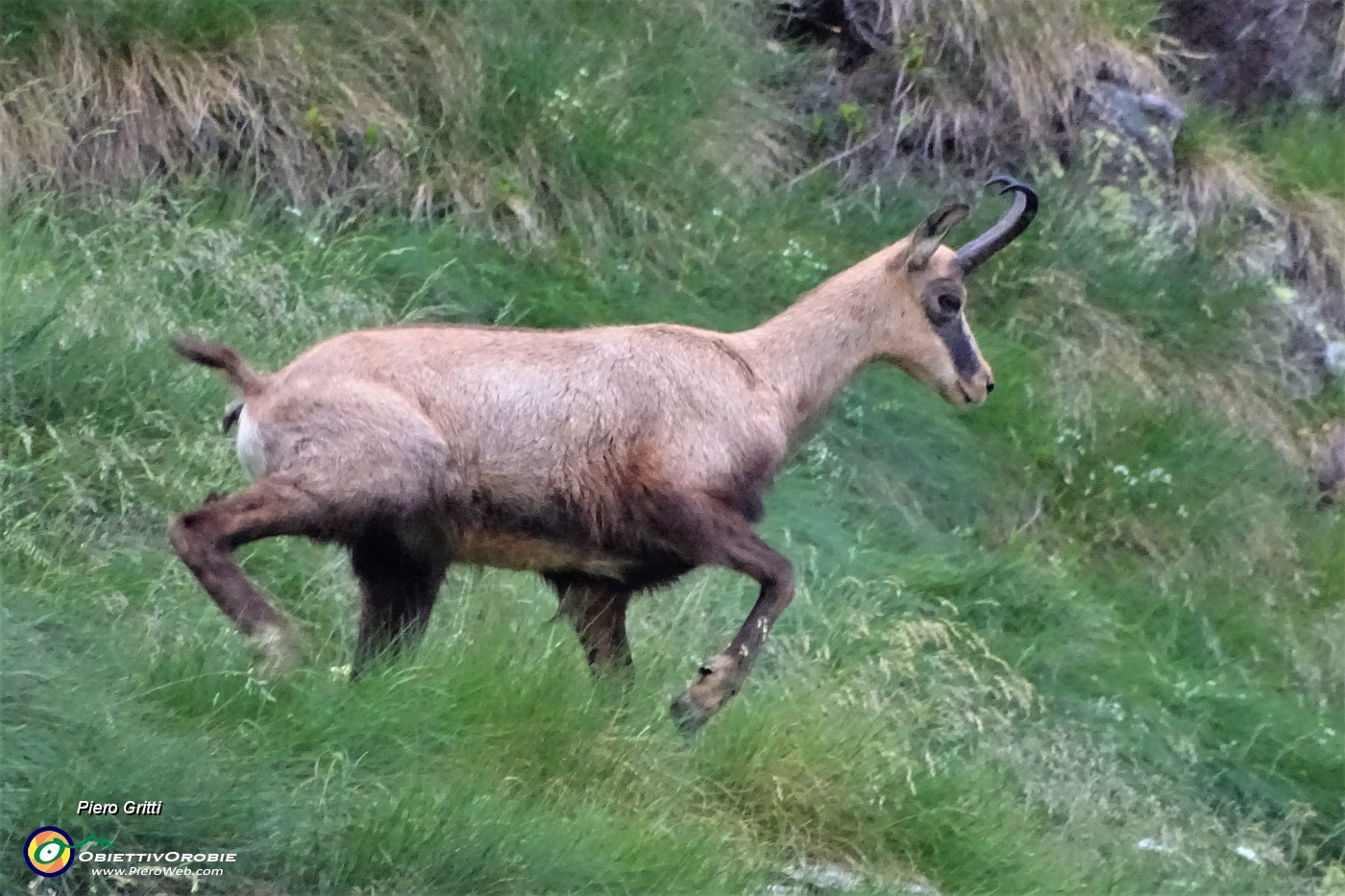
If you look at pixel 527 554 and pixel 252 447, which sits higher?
pixel 252 447

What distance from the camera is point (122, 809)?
3.93m

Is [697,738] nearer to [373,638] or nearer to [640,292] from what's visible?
[373,638]

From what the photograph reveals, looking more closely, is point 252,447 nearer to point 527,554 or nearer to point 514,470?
point 514,470

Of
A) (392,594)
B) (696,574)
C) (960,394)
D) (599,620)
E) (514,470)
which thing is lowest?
(696,574)

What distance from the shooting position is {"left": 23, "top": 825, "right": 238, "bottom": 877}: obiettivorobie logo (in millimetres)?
3801

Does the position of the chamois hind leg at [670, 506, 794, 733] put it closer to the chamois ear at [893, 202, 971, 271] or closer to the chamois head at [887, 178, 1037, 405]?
the chamois head at [887, 178, 1037, 405]

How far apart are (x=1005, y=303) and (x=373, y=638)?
547 centimetres

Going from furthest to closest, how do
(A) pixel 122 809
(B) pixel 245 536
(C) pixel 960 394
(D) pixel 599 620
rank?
(C) pixel 960 394
(D) pixel 599 620
(B) pixel 245 536
(A) pixel 122 809

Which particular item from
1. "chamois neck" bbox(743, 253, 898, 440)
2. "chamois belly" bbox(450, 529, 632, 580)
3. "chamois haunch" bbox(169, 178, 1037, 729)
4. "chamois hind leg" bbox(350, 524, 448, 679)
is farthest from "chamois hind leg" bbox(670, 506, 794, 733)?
"chamois hind leg" bbox(350, 524, 448, 679)

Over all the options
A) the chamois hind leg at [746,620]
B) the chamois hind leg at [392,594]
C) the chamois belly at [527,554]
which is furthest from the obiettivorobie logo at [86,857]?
the chamois hind leg at [746,620]

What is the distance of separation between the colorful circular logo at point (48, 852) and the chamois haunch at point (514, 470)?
0.76 metres

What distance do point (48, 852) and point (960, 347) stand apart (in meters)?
3.35

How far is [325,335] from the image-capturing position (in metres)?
7.34

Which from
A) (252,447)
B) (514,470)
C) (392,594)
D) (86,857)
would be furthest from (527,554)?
(86,857)
